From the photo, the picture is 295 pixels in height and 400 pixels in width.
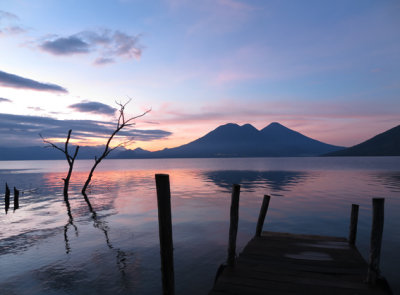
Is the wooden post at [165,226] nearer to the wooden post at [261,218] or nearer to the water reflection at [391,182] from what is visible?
the wooden post at [261,218]

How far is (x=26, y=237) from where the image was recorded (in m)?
15.7

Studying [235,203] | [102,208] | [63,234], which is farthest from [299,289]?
[102,208]

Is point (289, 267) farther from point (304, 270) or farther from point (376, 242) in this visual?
point (376, 242)

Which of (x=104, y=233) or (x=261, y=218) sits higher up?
(x=261, y=218)

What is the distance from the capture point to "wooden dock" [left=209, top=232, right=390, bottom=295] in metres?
6.99

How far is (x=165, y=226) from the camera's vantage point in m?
6.59

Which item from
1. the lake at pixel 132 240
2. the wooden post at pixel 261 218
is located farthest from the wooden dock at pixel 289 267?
the lake at pixel 132 240

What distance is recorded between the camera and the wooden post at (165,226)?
6.35 m

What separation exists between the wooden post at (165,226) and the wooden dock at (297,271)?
1.16m

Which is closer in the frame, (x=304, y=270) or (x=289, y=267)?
(x=304, y=270)

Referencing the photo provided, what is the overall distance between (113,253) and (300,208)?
17798 mm

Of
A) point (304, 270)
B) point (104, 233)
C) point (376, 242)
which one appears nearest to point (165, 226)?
point (304, 270)

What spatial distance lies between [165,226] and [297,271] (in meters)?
4.53

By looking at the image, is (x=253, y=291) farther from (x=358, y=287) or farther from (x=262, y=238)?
(x=262, y=238)
